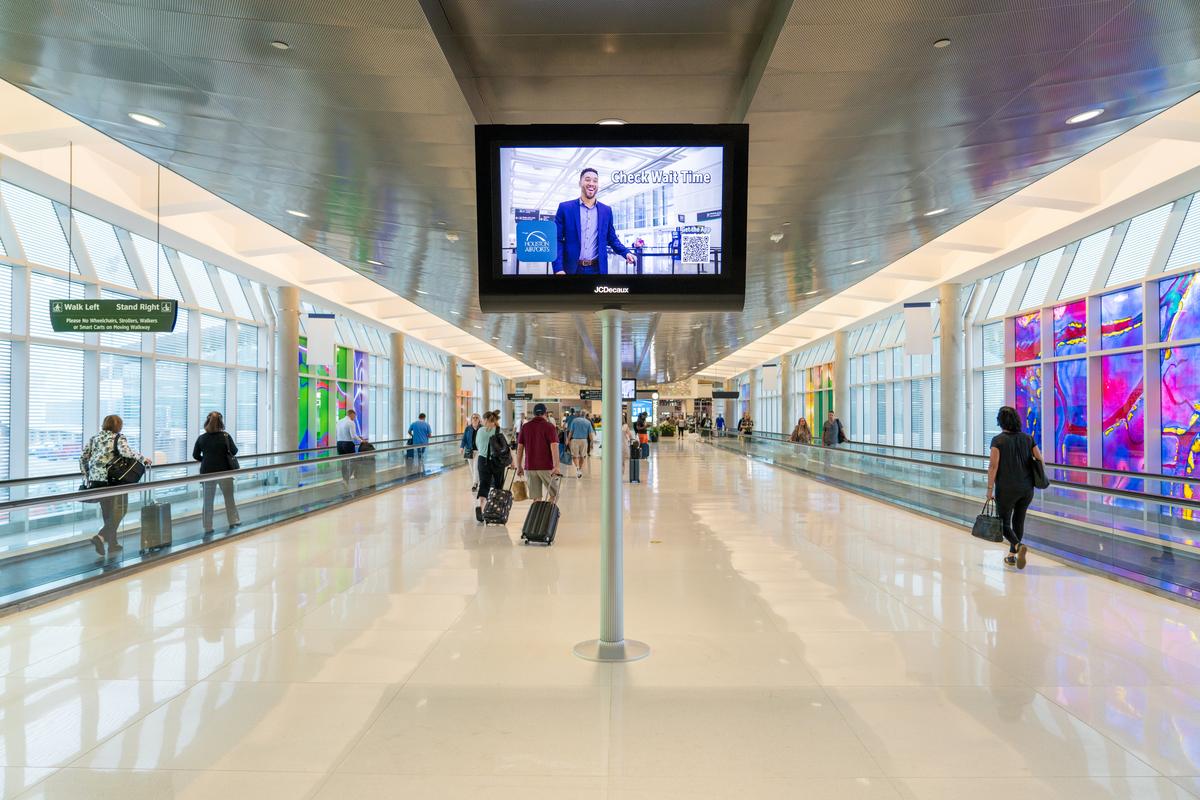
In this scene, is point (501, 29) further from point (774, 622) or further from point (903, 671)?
point (903, 671)

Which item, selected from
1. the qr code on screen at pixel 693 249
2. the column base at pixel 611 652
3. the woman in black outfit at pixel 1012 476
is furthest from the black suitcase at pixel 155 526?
the woman in black outfit at pixel 1012 476

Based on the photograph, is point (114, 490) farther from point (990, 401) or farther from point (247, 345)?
point (990, 401)

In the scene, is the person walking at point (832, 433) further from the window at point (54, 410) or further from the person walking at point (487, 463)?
the window at point (54, 410)

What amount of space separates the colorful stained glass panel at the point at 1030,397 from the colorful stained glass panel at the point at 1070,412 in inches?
29.6

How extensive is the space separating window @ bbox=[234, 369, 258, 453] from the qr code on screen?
20.1 m

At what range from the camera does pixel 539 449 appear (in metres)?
11.8

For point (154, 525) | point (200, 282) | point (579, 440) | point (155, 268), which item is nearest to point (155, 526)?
point (154, 525)

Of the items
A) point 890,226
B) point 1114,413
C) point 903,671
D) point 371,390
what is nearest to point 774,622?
point 903,671

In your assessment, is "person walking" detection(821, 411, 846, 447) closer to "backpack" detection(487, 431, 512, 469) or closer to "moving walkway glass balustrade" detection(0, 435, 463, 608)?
"backpack" detection(487, 431, 512, 469)

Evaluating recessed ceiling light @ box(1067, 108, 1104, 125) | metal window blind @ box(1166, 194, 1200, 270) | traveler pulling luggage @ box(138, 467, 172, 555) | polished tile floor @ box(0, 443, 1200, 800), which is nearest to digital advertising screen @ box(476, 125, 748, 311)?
polished tile floor @ box(0, 443, 1200, 800)

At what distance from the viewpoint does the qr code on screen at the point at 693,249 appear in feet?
15.8

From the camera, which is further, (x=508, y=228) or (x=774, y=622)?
(x=774, y=622)

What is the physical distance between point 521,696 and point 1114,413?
16.4 metres

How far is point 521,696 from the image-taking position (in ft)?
14.5
